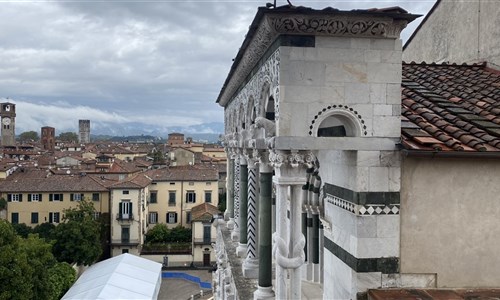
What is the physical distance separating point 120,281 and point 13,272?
714cm

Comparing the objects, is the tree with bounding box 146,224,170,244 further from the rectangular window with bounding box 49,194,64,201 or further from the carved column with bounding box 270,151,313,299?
the carved column with bounding box 270,151,313,299

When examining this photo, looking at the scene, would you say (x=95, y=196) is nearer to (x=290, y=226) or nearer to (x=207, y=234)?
(x=207, y=234)

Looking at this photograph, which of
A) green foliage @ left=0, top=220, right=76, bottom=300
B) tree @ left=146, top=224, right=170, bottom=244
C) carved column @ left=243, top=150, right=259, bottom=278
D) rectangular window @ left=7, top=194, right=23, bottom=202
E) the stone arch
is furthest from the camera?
tree @ left=146, top=224, right=170, bottom=244

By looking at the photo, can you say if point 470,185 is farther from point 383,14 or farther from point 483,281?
point 383,14

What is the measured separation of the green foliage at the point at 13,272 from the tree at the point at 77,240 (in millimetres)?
14759

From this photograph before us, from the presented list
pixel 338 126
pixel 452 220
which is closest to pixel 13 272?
pixel 338 126

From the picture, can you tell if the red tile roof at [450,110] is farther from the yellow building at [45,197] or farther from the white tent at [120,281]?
the yellow building at [45,197]

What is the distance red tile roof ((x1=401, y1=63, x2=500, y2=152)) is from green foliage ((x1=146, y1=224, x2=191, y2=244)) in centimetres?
4422

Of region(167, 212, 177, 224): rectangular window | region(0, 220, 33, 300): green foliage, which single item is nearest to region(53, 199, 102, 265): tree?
region(167, 212, 177, 224): rectangular window

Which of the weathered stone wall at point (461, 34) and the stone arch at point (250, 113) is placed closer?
the stone arch at point (250, 113)

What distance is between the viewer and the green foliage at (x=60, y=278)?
3372 centimetres

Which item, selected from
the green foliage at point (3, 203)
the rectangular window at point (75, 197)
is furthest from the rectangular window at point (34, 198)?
the rectangular window at point (75, 197)

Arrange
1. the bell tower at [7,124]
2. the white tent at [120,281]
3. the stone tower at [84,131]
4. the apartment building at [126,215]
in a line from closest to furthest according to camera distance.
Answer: the white tent at [120,281] < the apartment building at [126,215] < the bell tower at [7,124] < the stone tower at [84,131]

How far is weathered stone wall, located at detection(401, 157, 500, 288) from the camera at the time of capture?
23.1ft
